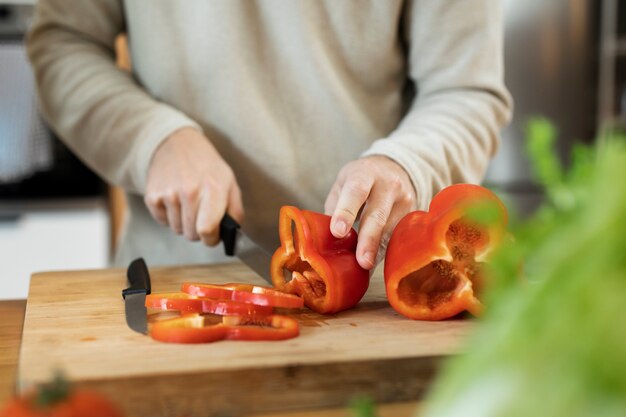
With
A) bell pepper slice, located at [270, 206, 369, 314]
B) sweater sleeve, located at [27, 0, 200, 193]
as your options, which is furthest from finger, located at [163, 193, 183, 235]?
bell pepper slice, located at [270, 206, 369, 314]

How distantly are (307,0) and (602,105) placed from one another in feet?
6.50

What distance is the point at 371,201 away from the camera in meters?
1.26

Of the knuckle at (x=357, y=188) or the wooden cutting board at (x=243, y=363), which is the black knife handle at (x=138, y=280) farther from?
the knuckle at (x=357, y=188)

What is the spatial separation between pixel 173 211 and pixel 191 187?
0.07 meters

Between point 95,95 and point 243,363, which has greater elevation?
point 95,95

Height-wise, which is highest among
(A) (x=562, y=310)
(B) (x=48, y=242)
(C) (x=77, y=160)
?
(A) (x=562, y=310)

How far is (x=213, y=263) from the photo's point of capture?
5.23 ft

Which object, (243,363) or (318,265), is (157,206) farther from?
(243,363)

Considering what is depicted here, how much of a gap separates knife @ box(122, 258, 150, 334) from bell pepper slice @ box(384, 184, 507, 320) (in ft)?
1.14

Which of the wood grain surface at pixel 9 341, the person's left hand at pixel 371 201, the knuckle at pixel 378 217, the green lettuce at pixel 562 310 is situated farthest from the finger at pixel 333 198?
the green lettuce at pixel 562 310

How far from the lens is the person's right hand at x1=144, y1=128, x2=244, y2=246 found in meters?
1.43

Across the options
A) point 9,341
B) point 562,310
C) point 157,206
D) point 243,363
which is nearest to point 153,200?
point 157,206

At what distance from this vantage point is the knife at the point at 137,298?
1063mm

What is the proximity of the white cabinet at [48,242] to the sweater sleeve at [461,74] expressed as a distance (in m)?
1.33
